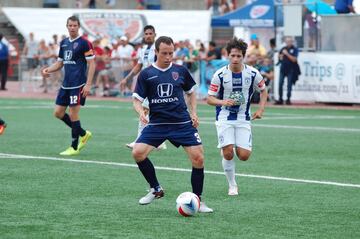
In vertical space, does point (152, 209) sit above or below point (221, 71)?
below

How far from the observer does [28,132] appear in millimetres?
22297

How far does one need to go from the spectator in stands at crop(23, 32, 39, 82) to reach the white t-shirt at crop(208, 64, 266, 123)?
2674 centimetres

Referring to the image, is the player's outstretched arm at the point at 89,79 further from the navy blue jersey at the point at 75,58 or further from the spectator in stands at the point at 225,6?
the spectator in stands at the point at 225,6

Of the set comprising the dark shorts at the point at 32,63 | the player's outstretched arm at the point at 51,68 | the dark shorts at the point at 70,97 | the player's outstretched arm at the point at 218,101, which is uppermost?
the player's outstretched arm at the point at 51,68

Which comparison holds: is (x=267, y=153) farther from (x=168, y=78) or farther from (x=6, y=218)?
(x=6, y=218)

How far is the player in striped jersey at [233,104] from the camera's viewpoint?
13.2m

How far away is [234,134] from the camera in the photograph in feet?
44.1

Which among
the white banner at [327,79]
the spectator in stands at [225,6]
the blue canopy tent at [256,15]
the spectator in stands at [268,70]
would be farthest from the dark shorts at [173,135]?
the spectator in stands at [225,6]

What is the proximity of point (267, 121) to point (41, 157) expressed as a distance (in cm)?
969

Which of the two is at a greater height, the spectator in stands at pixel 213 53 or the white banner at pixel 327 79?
the spectator in stands at pixel 213 53

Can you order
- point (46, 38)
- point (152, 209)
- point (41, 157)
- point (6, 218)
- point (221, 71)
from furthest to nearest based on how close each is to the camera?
1. point (46, 38)
2. point (41, 157)
3. point (221, 71)
4. point (152, 209)
5. point (6, 218)

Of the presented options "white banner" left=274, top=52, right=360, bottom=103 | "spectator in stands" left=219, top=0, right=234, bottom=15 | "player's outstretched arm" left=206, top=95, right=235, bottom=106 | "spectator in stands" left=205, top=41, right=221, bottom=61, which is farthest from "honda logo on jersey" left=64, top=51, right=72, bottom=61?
"spectator in stands" left=219, top=0, right=234, bottom=15

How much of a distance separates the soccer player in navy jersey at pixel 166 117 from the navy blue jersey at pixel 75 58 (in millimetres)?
6089

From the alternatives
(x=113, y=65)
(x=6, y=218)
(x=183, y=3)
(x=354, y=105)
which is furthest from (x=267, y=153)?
(x=183, y=3)
